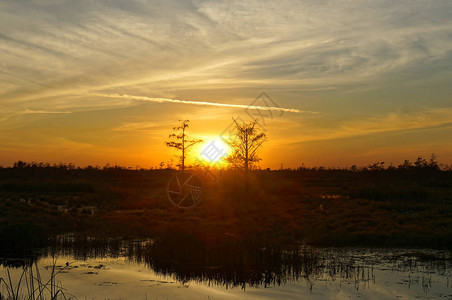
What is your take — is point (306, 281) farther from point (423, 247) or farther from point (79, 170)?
point (79, 170)

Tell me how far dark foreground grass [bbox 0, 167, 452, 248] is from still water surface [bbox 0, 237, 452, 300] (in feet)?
5.19

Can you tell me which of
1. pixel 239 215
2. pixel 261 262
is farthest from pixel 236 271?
pixel 239 215

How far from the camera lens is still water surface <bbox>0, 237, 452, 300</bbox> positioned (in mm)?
10445

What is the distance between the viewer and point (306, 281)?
1156cm

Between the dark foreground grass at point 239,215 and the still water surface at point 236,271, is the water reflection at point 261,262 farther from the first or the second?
the dark foreground grass at point 239,215

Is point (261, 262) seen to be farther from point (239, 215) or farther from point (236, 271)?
point (239, 215)

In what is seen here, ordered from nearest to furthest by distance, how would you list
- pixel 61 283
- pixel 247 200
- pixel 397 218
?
pixel 61 283, pixel 397 218, pixel 247 200

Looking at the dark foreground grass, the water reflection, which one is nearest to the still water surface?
the water reflection

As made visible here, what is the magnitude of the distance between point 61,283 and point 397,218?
723 inches

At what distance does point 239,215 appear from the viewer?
27.2m

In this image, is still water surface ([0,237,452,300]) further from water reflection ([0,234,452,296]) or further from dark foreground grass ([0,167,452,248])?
dark foreground grass ([0,167,452,248])

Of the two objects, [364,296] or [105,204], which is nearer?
[364,296]

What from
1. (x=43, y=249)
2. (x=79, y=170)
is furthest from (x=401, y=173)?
(x=43, y=249)

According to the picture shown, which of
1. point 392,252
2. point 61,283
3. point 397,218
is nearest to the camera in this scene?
point 61,283
